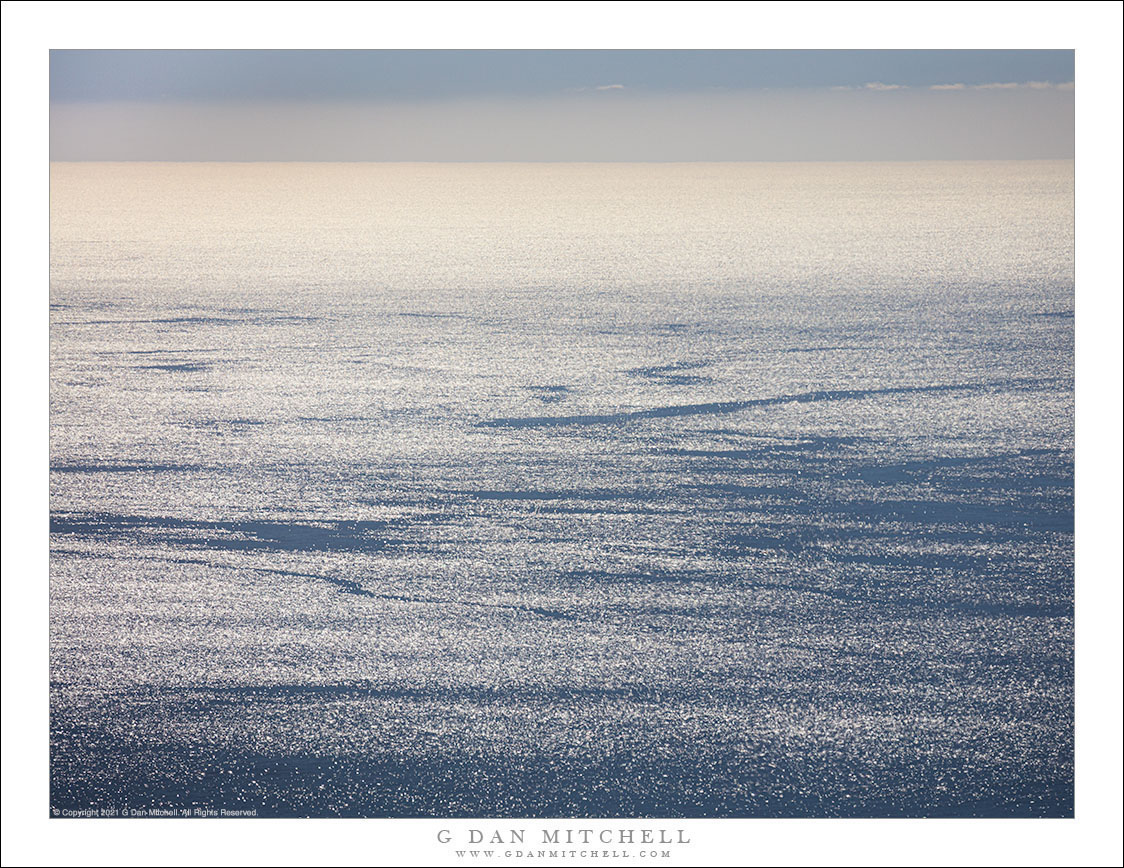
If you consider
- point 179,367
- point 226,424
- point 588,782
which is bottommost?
point 588,782

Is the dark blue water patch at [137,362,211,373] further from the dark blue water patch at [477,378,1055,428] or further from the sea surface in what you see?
the dark blue water patch at [477,378,1055,428]

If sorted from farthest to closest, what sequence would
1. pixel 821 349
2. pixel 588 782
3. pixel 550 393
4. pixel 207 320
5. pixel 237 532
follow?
pixel 207 320
pixel 821 349
pixel 550 393
pixel 237 532
pixel 588 782

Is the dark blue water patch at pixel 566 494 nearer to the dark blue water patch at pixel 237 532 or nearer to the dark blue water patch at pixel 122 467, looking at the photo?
the dark blue water patch at pixel 237 532

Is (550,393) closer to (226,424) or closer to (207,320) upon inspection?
(226,424)

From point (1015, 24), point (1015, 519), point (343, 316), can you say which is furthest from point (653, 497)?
point (343, 316)

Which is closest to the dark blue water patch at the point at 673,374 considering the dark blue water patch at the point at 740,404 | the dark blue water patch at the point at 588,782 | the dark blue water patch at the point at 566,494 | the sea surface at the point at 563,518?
the sea surface at the point at 563,518

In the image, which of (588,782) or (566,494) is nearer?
(588,782)

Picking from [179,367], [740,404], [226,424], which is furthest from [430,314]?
[740,404]

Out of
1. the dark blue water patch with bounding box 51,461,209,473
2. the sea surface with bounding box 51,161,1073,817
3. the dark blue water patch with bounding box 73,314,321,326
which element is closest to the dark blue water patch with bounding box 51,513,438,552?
the sea surface with bounding box 51,161,1073,817

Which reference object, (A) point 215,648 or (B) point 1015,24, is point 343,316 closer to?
(A) point 215,648
